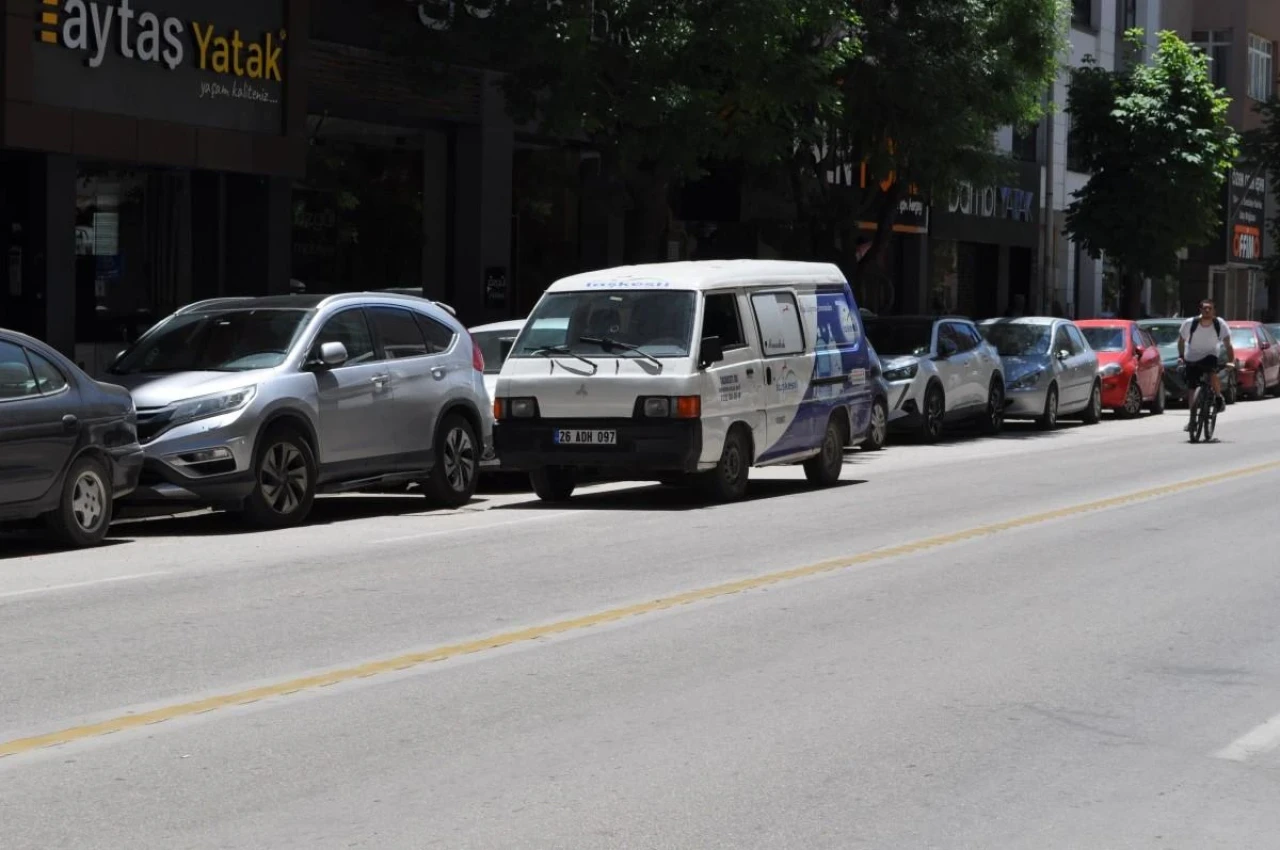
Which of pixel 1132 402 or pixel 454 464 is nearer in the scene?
pixel 454 464

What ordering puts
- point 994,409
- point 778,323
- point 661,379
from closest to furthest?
point 661,379
point 778,323
point 994,409

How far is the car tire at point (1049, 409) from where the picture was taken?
1191 inches

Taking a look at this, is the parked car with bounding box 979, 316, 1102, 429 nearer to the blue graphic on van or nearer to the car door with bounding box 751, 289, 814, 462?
the blue graphic on van

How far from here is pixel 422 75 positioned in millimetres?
25891

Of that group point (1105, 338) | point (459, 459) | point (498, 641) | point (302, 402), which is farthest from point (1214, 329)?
point (498, 641)

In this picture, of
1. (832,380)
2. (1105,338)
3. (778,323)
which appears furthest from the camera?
(1105,338)

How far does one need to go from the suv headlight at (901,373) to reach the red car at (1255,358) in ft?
56.6

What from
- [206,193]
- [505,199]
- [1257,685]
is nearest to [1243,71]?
[505,199]

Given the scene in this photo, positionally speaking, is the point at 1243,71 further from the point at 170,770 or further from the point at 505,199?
the point at 170,770

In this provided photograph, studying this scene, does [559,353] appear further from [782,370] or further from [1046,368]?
[1046,368]

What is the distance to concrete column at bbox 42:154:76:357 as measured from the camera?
71.0 ft

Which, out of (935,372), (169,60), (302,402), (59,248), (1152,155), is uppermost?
(1152,155)

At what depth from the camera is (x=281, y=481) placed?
49.5 ft

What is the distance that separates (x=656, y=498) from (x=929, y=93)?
12701mm
